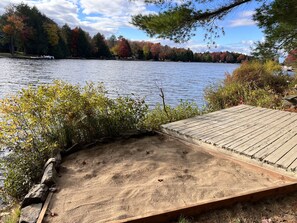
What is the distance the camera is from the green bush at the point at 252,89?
25.5 feet

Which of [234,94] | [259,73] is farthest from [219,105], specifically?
[259,73]

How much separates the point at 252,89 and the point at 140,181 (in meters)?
8.02

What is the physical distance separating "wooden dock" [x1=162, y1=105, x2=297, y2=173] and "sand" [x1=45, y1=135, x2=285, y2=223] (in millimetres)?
255

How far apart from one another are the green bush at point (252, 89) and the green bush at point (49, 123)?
12.0ft

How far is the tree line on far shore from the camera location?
3981 centimetres

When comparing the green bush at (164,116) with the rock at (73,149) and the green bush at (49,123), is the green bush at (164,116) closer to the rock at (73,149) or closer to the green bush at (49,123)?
the green bush at (49,123)

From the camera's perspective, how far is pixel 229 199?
98.4 inches

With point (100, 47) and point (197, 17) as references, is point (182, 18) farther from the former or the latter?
point (100, 47)

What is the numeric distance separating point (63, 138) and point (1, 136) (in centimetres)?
89

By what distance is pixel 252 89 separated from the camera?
975 cm

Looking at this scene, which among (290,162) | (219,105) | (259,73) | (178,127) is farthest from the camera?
(259,73)

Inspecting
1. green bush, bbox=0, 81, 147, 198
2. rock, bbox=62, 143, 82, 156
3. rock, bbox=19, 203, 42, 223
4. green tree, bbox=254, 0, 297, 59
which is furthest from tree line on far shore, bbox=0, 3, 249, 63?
rock, bbox=19, 203, 42, 223

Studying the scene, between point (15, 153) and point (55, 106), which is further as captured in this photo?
point (55, 106)

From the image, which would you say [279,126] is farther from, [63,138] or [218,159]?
[63,138]
